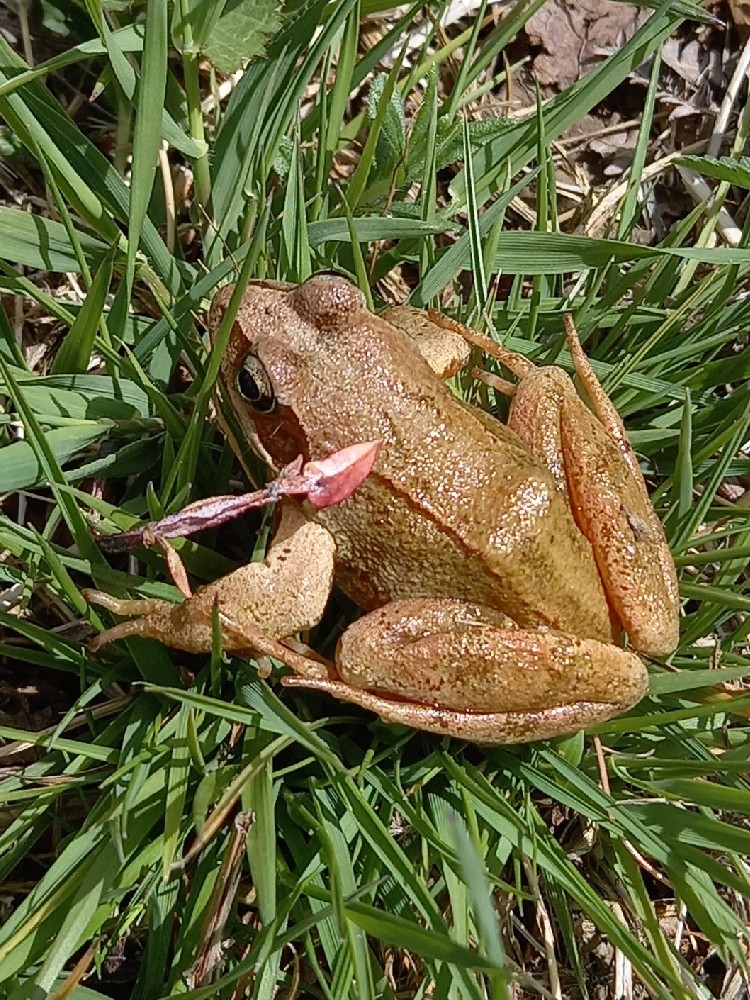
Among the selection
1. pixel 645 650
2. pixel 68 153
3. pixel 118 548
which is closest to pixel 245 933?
pixel 118 548

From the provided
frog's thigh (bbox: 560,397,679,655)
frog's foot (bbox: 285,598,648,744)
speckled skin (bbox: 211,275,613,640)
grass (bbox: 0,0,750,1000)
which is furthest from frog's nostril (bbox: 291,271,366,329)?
frog's foot (bbox: 285,598,648,744)

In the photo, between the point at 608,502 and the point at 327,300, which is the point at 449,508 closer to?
the point at 608,502

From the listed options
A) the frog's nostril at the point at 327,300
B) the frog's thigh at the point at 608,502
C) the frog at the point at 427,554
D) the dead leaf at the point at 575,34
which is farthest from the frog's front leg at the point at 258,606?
the dead leaf at the point at 575,34

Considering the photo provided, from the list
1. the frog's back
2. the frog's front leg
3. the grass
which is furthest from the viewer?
the frog's back

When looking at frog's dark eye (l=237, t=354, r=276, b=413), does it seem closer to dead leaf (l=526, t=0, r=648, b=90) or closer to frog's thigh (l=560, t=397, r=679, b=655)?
frog's thigh (l=560, t=397, r=679, b=655)

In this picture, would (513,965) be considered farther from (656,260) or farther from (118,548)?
(656,260)

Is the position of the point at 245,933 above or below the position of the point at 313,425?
below
